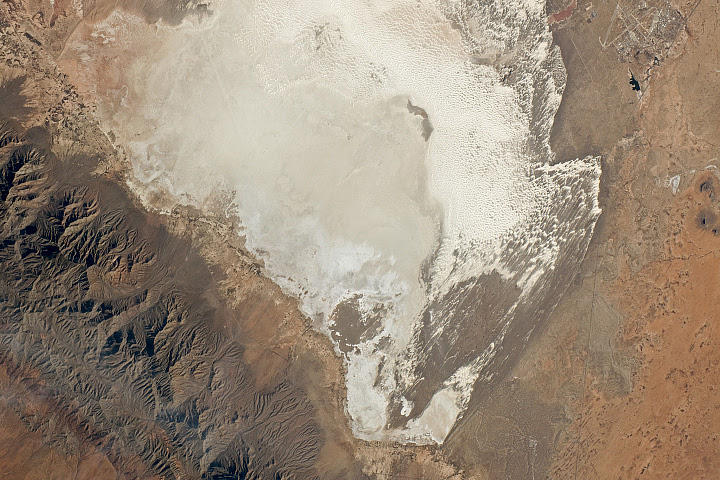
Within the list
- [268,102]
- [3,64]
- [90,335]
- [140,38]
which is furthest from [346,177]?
[3,64]

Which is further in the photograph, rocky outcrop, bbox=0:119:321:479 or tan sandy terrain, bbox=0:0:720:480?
tan sandy terrain, bbox=0:0:720:480

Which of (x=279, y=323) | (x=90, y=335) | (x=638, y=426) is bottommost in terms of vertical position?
(x=638, y=426)

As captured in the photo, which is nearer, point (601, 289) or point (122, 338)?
point (122, 338)

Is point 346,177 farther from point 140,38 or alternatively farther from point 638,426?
point 638,426

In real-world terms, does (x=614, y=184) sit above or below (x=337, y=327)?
above

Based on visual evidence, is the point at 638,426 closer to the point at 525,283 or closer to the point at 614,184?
the point at 525,283

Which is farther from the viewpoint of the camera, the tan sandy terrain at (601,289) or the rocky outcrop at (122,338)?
the tan sandy terrain at (601,289)

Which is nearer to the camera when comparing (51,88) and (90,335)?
(90,335)

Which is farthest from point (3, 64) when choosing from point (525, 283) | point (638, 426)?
point (638, 426)

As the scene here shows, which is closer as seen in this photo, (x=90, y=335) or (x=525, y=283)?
(x=90, y=335)
